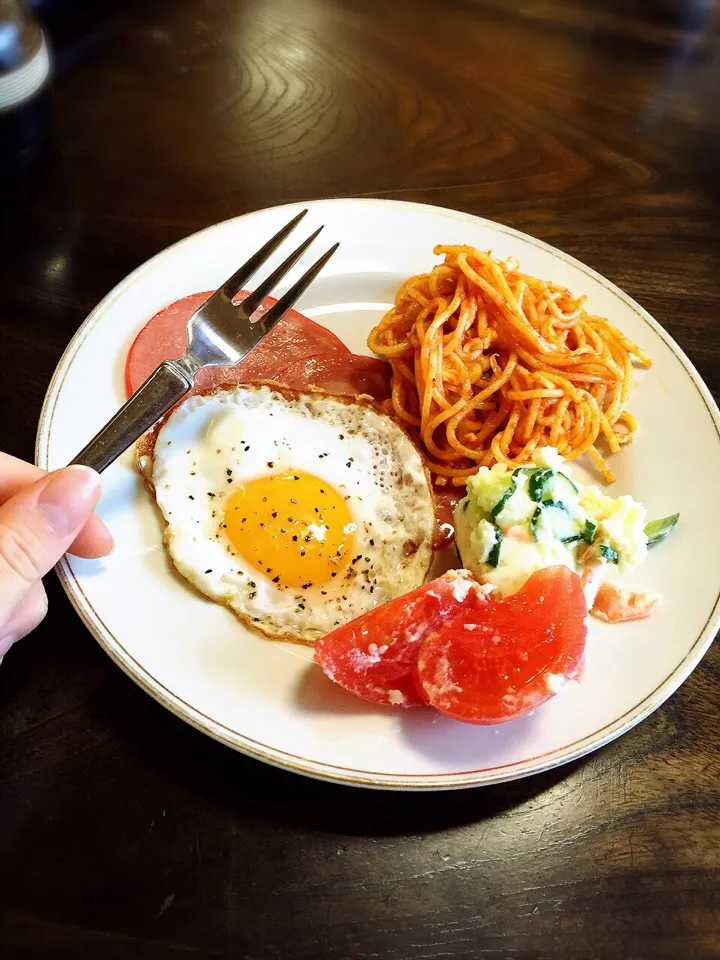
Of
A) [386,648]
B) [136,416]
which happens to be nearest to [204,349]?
[136,416]

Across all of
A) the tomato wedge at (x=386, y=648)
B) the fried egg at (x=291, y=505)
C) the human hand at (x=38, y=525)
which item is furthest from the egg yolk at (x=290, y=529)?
the human hand at (x=38, y=525)

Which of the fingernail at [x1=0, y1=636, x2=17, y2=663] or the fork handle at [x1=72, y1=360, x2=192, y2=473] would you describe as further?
the fork handle at [x1=72, y1=360, x2=192, y2=473]

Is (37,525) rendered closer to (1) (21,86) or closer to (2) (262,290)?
(2) (262,290)

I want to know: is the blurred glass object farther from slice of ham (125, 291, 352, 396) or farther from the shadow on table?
the shadow on table

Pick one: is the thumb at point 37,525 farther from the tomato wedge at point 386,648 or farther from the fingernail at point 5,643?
the tomato wedge at point 386,648

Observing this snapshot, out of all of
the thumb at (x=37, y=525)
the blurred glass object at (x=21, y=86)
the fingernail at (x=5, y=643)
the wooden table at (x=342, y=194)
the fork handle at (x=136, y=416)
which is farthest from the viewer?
the blurred glass object at (x=21, y=86)

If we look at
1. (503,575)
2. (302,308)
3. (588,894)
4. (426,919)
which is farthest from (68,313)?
(588,894)

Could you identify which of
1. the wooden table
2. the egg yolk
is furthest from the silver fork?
the wooden table

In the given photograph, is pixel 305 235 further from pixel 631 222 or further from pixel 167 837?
pixel 167 837
